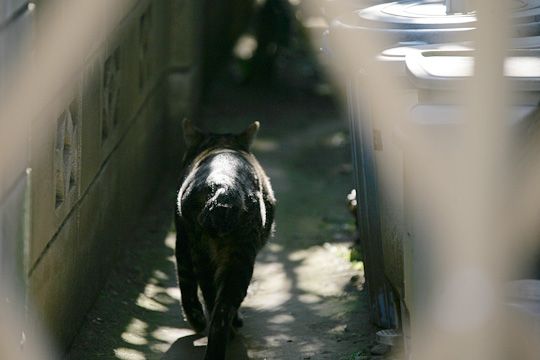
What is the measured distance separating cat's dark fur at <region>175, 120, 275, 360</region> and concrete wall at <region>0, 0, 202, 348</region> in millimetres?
559

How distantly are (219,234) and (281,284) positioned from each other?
179cm

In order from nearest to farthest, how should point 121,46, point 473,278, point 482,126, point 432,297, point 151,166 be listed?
point 482,126 → point 473,278 → point 432,297 → point 121,46 → point 151,166

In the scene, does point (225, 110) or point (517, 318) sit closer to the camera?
point (517, 318)

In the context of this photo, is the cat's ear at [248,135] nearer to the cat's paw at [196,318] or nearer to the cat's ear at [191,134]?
the cat's ear at [191,134]

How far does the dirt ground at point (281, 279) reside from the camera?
6.20m

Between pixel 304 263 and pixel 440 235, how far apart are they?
3.45 metres

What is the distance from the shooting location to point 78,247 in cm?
610

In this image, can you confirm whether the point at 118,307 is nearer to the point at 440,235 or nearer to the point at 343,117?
the point at 440,235

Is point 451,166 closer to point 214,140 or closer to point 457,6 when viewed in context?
point 457,6

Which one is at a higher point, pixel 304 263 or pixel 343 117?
pixel 343 117

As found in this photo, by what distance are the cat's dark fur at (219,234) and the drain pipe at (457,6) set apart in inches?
51.4

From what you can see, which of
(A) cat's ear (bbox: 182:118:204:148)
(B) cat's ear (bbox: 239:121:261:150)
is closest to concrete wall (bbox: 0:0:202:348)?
(A) cat's ear (bbox: 182:118:204:148)

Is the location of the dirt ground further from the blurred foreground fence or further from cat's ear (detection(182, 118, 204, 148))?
cat's ear (detection(182, 118, 204, 148))

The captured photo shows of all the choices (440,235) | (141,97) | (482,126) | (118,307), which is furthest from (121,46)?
(482,126)
